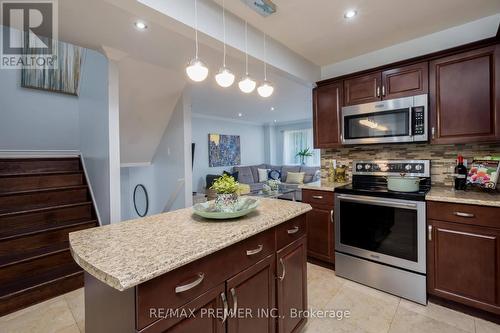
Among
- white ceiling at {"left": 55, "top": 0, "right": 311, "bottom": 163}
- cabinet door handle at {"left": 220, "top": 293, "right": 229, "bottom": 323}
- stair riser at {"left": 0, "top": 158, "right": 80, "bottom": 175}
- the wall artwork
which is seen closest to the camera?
cabinet door handle at {"left": 220, "top": 293, "right": 229, "bottom": 323}

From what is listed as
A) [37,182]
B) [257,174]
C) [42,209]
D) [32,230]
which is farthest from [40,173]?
[257,174]

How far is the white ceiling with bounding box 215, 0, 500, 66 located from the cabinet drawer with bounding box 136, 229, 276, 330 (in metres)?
1.72

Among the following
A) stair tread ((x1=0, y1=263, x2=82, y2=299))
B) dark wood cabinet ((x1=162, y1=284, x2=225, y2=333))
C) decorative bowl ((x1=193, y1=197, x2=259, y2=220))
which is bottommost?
stair tread ((x1=0, y1=263, x2=82, y2=299))

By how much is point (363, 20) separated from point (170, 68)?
220 centimetres

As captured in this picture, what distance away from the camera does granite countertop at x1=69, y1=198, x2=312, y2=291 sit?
78 cm

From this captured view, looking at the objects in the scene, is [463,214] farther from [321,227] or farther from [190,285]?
[190,285]

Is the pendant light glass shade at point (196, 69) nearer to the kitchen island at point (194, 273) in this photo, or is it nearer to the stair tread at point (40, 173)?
the kitchen island at point (194, 273)

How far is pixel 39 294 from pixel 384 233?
10.2 ft

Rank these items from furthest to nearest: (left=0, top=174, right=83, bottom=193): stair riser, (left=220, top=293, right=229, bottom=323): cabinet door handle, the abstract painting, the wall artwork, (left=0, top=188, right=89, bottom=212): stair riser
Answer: the wall artwork
the abstract painting
(left=0, top=174, right=83, bottom=193): stair riser
(left=0, top=188, right=89, bottom=212): stair riser
(left=220, top=293, right=229, bottom=323): cabinet door handle

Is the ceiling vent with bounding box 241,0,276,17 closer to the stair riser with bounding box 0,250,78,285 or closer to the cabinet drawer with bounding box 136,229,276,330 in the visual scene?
the cabinet drawer with bounding box 136,229,276,330

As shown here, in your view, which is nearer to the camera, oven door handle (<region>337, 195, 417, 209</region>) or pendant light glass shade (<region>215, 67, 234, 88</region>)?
pendant light glass shade (<region>215, 67, 234, 88</region>)

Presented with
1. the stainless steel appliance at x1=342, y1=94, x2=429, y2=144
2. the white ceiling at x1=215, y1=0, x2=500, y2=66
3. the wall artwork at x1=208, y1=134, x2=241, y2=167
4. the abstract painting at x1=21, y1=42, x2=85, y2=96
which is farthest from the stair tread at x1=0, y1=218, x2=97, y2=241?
the wall artwork at x1=208, y1=134, x2=241, y2=167

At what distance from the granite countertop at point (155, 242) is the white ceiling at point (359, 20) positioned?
1569 mm

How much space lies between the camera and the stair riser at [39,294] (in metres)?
1.92
